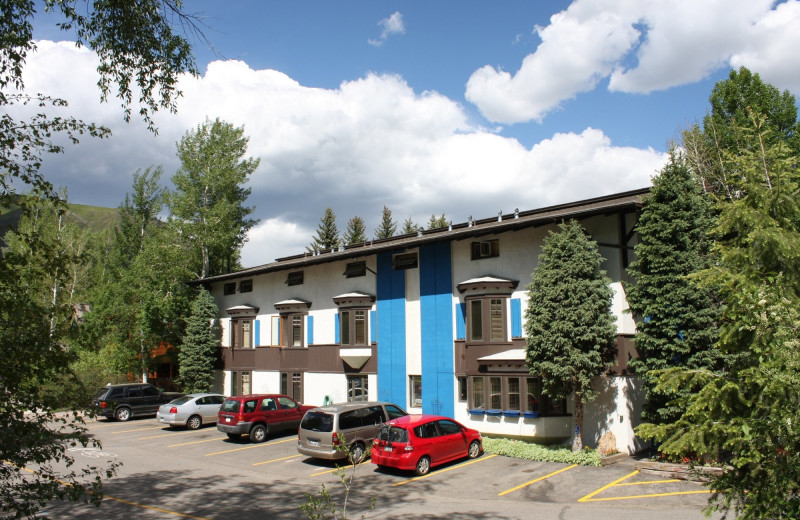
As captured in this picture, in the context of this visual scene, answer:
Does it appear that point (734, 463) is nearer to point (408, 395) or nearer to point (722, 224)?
point (722, 224)

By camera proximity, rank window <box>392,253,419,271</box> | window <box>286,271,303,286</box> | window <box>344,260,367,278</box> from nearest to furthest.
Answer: window <box>392,253,419,271</box>
window <box>344,260,367,278</box>
window <box>286,271,303,286</box>

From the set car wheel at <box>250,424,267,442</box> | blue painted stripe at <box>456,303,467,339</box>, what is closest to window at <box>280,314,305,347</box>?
car wheel at <box>250,424,267,442</box>

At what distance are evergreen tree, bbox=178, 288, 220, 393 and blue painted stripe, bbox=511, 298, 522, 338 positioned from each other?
1988 centimetres

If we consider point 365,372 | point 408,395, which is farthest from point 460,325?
point 365,372

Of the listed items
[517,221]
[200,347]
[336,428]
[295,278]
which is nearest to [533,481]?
[336,428]

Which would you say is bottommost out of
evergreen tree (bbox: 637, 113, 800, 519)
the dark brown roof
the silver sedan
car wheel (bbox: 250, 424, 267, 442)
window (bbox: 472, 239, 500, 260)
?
→ car wheel (bbox: 250, 424, 267, 442)

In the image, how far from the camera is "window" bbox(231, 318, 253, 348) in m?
32.2

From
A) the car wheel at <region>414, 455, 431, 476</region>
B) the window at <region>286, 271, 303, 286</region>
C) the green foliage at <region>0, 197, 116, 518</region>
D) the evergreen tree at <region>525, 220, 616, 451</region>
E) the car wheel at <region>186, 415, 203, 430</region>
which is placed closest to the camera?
the green foliage at <region>0, 197, 116, 518</region>

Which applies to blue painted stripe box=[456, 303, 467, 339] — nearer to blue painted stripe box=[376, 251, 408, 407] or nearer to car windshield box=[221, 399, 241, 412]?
blue painted stripe box=[376, 251, 408, 407]

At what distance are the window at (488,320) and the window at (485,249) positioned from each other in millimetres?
1819

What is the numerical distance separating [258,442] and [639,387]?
14035mm

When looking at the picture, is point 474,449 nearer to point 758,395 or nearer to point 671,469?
point 671,469

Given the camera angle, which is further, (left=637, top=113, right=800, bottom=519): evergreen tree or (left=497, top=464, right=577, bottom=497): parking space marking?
(left=497, top=464, right=577, bottom=497): parking space marking

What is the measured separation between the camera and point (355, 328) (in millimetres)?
26109
